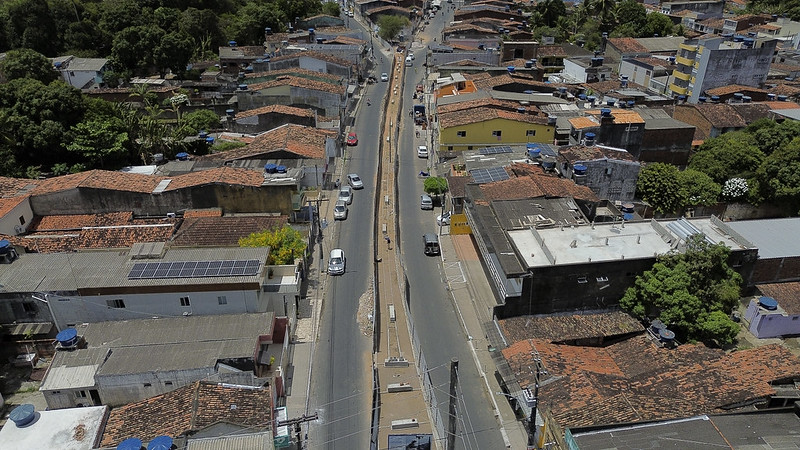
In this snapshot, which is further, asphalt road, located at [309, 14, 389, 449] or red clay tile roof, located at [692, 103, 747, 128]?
red clay tile roof, located at [692, 103, 747, 128]

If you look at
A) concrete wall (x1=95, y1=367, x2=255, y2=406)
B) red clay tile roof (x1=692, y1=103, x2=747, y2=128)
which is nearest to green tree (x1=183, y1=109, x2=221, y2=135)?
concrete wall (x1=95, y1=367, x2=255, y2=406)

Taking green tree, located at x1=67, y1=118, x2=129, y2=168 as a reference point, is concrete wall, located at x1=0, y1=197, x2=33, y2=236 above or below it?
below

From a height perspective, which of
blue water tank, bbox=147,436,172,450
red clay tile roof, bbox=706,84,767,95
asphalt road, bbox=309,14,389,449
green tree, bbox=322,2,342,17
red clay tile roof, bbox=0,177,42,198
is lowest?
asphalt road, bbox=309,14,389,449

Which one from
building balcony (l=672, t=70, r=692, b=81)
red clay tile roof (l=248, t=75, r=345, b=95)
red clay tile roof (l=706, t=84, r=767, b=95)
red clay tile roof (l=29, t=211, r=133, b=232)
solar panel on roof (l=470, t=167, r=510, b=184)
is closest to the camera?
red clay tile roof (l=29, t=211, r=133, b=232)

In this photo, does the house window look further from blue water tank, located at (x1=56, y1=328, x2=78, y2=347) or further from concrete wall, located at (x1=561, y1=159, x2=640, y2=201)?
concrete wall, located at (x1=561, y1=159, x2=640, y2=201)

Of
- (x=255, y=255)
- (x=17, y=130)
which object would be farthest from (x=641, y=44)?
(x=17, y=130)

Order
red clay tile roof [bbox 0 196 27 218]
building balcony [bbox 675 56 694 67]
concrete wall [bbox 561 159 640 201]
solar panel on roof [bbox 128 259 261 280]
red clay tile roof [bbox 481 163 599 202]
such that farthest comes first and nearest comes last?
building balcony [bbox 675 56 694 67]
concrete wall [bbox 561 159 640 201]
red clay tile roof [bbox 481 163 599 202]
red clay tile roof [bbox 0 196 27 218]
solar panel on roof [bbox 128 259 261 280]

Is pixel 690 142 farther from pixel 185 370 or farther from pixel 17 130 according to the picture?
pixel 17 130

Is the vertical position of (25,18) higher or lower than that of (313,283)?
higher
